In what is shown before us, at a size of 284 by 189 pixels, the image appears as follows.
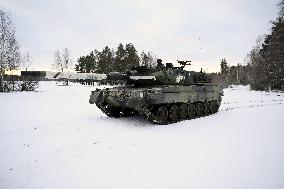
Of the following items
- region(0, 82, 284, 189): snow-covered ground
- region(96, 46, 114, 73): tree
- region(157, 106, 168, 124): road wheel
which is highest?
region(96, 46, 114, 73): tree

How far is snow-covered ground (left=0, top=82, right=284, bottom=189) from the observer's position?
5.29 metres

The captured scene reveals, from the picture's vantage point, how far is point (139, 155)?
22.4ft

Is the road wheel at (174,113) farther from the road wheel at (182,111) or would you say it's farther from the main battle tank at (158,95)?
the road wheel at (182,111)

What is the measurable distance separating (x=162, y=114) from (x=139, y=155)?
4287 millimetres

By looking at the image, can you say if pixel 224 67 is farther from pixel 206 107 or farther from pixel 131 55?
pixel 206 107

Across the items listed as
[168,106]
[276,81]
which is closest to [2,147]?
[168,106]

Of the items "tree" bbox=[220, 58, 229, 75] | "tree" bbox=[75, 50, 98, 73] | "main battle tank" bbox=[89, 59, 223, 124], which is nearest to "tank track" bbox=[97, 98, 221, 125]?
"main battle tank" bbox=[89, 59, 223, 124]

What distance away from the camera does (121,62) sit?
54.1 meters

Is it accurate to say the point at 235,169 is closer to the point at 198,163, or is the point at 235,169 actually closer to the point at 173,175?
the point at 198,163

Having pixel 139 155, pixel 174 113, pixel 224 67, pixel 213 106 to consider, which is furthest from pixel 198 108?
pixel 224 67

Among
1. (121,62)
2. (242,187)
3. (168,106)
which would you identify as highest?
(121,62)

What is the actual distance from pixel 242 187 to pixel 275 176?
3.08ft

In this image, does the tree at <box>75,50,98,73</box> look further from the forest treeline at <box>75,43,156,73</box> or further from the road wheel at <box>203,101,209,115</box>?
the road wheel at <box>203,101,209,115</box>

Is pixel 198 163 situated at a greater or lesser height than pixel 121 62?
lesser
